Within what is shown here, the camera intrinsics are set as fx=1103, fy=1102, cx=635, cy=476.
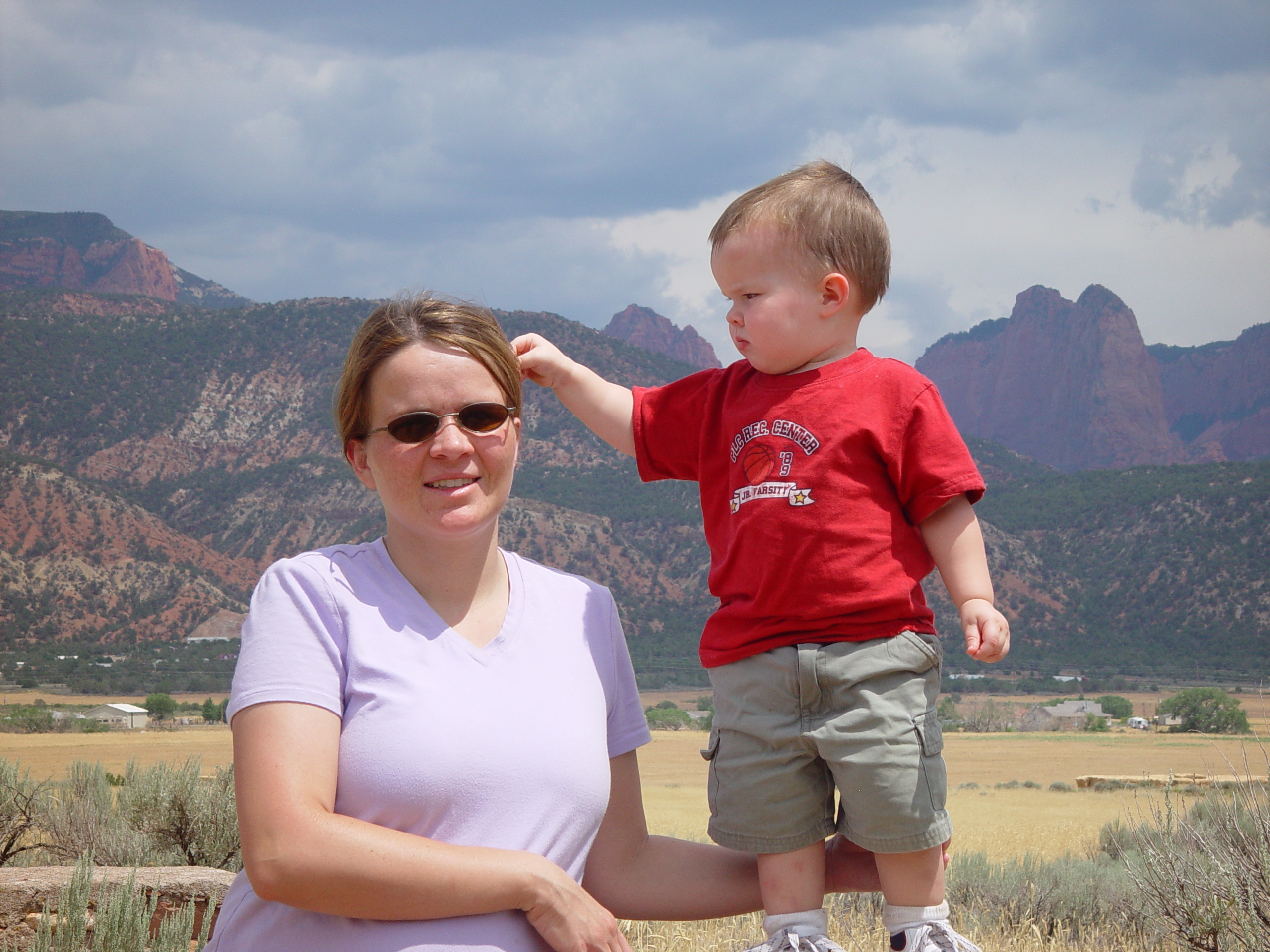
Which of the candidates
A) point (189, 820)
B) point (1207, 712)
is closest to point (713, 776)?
point (189, 820)

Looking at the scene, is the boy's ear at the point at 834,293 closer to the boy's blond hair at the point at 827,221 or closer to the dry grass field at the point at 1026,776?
the boy's blond hair at the point at 827,221

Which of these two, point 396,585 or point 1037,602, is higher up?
point 396,585

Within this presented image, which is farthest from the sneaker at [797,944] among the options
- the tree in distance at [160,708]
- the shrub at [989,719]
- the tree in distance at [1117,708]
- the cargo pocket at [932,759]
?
the tree in distance at [1117,708]

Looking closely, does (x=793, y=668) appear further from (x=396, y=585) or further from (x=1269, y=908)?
(x=1269, y=908)

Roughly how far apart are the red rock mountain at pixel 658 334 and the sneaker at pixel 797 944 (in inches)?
7244

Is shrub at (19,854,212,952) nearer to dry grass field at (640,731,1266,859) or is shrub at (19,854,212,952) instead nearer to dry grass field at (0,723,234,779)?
dry grass field at (640,731,1266,859)

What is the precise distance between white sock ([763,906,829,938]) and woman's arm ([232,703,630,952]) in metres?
0.87

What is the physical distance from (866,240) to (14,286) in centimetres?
19701

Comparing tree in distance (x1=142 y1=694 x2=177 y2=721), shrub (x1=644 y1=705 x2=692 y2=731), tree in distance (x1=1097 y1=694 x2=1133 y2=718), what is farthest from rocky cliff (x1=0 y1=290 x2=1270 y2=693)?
shrub (x1=644 y1=705 x2=692 y2=731)

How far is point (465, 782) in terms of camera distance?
6.75 ft

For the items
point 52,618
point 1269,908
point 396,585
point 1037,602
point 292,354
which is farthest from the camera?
point 292,354

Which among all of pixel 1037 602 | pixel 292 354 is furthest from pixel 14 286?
pixel 1037 602

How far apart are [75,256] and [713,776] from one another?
20233 centimetres

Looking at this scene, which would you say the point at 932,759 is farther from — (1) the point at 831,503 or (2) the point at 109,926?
(2) the point at 109,926
